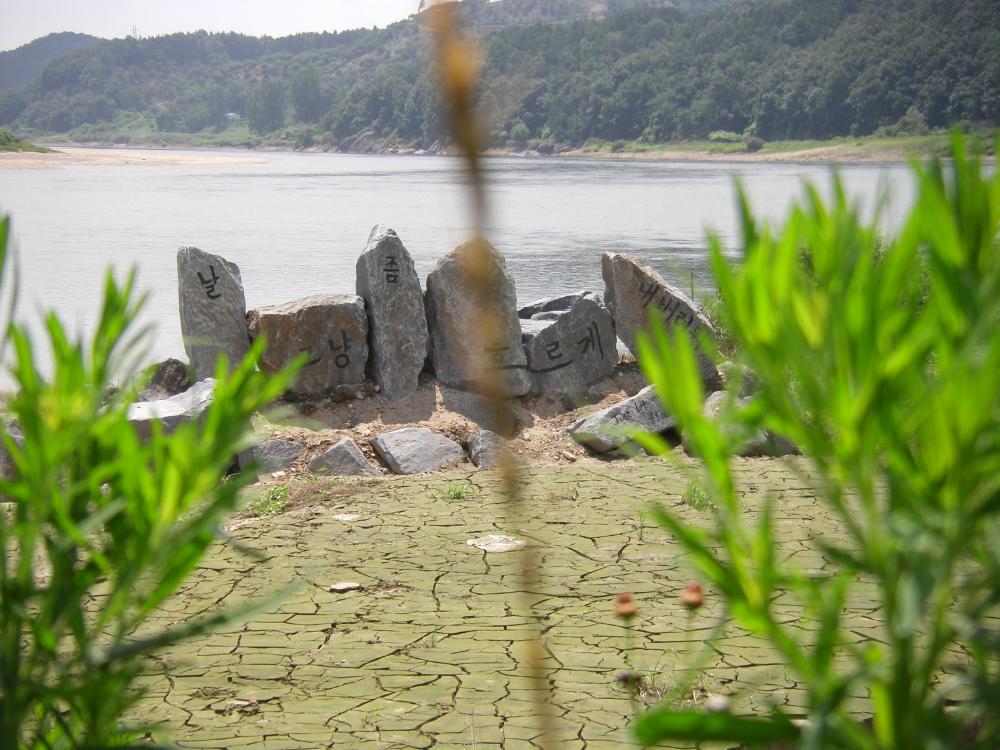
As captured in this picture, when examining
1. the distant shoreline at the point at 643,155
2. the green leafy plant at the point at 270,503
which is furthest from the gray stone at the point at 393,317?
the distant shoreline at the point at 643,155

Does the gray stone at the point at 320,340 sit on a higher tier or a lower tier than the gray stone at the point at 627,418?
higher

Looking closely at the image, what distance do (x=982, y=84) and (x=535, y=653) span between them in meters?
31.9

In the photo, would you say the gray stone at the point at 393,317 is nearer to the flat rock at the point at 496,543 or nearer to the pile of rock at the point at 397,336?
the pile of rock at the point at 397,336

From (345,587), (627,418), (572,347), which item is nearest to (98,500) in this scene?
(345,587)

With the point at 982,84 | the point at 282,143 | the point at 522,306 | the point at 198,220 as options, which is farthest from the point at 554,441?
the point at 282,143

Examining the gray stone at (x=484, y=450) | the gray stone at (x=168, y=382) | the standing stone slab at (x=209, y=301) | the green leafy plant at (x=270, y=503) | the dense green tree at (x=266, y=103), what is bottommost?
the gray stone at (x=484, y=450)

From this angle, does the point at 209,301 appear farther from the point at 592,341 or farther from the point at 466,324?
the point at 592,341

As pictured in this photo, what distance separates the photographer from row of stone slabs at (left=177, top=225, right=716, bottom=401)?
743 cm

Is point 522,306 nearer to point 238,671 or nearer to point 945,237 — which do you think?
point 238,671

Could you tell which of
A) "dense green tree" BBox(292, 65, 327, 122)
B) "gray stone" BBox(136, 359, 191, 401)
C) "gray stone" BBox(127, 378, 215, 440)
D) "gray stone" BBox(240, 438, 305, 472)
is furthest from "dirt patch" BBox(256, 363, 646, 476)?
"dense green tree" BBox(292, 65, 327, 122)

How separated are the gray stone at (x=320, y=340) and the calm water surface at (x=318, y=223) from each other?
0.72 m

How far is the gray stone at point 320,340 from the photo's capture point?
7398 mm

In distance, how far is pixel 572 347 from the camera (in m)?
8.13

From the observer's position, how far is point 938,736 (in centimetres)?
102
